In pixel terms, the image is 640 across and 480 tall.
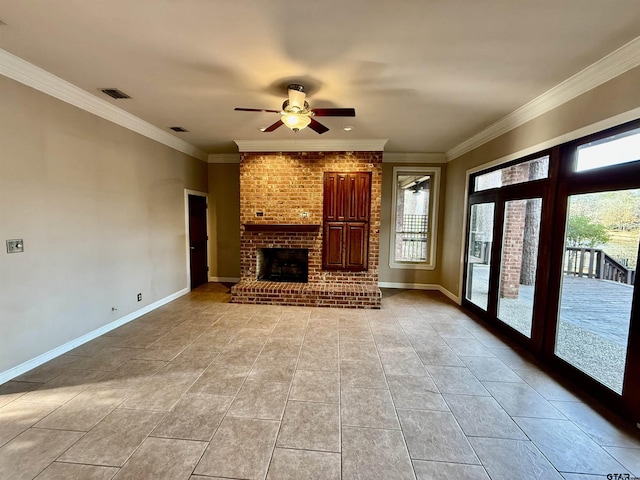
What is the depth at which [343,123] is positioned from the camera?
3.94 m

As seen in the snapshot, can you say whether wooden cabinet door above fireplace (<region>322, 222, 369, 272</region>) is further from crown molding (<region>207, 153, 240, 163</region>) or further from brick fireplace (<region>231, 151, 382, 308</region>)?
crown molding (<region>207, 153, 240, 163</region>)

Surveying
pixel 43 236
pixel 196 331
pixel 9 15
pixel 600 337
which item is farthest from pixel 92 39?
pixel 600 337

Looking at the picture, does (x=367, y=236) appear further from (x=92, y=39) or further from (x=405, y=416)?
(x=92, y=39)

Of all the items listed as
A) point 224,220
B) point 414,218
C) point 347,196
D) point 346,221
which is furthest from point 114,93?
point 414,218

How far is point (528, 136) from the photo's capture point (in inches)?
129

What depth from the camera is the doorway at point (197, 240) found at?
545 cm

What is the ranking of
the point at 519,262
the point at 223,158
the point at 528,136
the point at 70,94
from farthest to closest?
1. the point at 223,158
2. the point at 519,262
3. the point at 528,136
4. the point at 70,94

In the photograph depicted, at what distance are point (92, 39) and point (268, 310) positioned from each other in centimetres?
370

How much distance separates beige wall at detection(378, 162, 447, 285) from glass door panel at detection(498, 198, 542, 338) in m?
2.00

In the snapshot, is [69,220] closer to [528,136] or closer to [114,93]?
[114,93]

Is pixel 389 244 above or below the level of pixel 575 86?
below

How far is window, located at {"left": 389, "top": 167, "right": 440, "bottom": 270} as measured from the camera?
5730 mm

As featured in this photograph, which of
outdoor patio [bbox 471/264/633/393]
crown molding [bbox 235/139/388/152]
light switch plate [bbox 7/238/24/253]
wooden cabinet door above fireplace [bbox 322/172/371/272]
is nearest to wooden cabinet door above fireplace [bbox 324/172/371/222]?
wooden cabinet door above fireplace [bbox 322/172/371/272]

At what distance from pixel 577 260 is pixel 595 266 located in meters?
0.16
